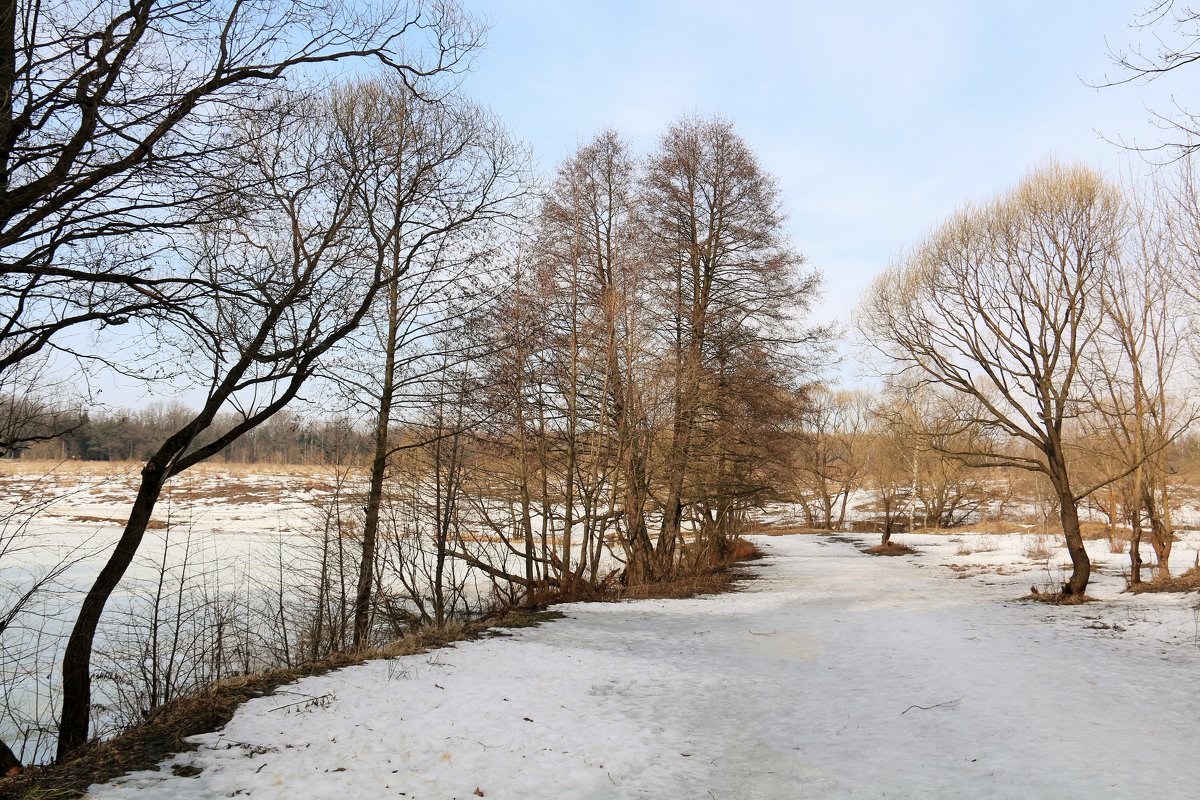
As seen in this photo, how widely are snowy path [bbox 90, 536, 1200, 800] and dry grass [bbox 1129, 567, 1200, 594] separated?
4211 mm

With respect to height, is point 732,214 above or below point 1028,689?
above

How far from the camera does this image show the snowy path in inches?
179

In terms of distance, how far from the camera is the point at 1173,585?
494 inches

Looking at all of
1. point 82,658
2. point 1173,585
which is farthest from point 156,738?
point 1173,585

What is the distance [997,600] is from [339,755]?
1349 centimetres

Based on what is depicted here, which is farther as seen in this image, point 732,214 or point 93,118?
point 732,214

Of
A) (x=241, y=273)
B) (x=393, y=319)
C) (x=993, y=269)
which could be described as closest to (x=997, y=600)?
(x=993, y=269)

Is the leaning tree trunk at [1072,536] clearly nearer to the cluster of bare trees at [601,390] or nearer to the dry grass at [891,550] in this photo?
the cluster of bare trees at [601,390]

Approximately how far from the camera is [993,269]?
1412 centimetres

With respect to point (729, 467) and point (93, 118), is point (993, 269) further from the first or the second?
point (93, 118)

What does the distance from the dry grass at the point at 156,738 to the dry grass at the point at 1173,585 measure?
44.9 feet

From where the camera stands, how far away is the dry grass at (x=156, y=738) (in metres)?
3.92

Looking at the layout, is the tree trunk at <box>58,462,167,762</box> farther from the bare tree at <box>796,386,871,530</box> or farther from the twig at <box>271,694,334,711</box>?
the bare tree at <box>796,386,871,530</box>

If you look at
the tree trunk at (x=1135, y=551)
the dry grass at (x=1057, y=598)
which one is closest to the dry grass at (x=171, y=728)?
the dry grass at (x=1057, y=598)
